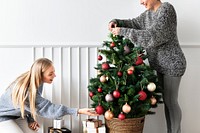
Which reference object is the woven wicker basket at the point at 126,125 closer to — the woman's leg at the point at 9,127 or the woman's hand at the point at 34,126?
the woman's hand at the point at 34,126

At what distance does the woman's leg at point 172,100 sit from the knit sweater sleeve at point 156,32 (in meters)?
0.34

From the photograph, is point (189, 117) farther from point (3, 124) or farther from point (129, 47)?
point (3, 124)

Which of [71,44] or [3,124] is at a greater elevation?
[71,44]

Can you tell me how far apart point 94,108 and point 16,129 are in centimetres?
59

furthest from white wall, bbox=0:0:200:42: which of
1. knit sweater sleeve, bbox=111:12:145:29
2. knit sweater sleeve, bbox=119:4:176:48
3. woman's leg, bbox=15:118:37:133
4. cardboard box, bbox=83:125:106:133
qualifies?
cardboard box, bbox=83:125:106:133

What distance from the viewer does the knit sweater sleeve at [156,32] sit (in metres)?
2.36

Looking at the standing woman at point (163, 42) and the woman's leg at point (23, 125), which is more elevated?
the standing woman at point (163, 42)

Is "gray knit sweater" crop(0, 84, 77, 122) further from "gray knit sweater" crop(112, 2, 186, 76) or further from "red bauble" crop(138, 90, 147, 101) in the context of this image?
"gray knit sweater" crop(112, 2, 186, 76)

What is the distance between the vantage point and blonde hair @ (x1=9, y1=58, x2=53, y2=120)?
2.30 m

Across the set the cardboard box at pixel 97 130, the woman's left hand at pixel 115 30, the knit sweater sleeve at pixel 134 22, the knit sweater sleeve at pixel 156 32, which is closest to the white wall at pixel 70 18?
the knit sweater sleeve at pixel 134 22

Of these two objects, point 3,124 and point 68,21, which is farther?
point 68,21

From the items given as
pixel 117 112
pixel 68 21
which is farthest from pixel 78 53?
pixel 117 112

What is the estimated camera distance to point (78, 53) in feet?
9.21

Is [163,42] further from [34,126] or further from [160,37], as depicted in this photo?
[34,126]
